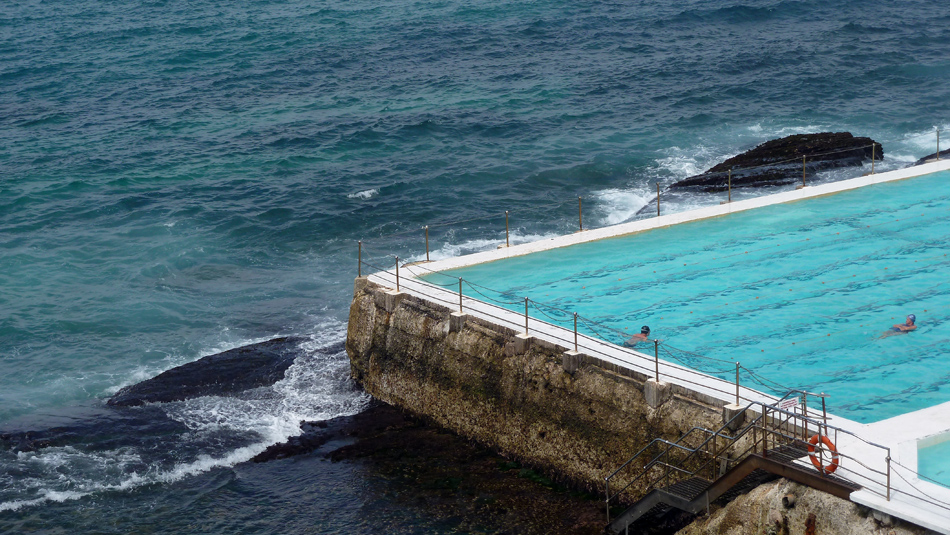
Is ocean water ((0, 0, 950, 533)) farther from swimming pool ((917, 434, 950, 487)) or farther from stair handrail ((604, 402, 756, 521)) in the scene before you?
swimming pool ((917, 434, 950, 487))

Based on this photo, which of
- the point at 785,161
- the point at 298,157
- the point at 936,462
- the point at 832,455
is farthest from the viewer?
the point at 298,157

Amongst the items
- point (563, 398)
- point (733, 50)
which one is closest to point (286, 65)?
point (733, 50)

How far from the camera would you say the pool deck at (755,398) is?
34.9 feet

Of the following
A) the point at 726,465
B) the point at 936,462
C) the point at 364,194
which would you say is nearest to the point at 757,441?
the point at 726,465

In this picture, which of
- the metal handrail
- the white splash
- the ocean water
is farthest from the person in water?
the white splash

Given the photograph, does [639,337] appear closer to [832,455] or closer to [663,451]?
[663,451]

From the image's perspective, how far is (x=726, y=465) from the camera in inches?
496

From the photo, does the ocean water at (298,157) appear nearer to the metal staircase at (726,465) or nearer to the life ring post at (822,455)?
the metal staircase at (726,465)

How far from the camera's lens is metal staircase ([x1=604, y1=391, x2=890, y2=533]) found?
37.1 ft

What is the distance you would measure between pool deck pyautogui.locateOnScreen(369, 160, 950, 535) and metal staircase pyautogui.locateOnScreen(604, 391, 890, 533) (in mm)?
194

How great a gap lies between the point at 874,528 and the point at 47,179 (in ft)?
105

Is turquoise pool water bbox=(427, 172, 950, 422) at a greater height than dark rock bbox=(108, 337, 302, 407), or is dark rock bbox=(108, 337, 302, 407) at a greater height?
turquoise pool water bbox=(427, 172, 950, 422)

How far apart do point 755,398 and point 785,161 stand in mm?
19103

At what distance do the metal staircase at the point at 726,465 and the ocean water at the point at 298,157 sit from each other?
2956mm
